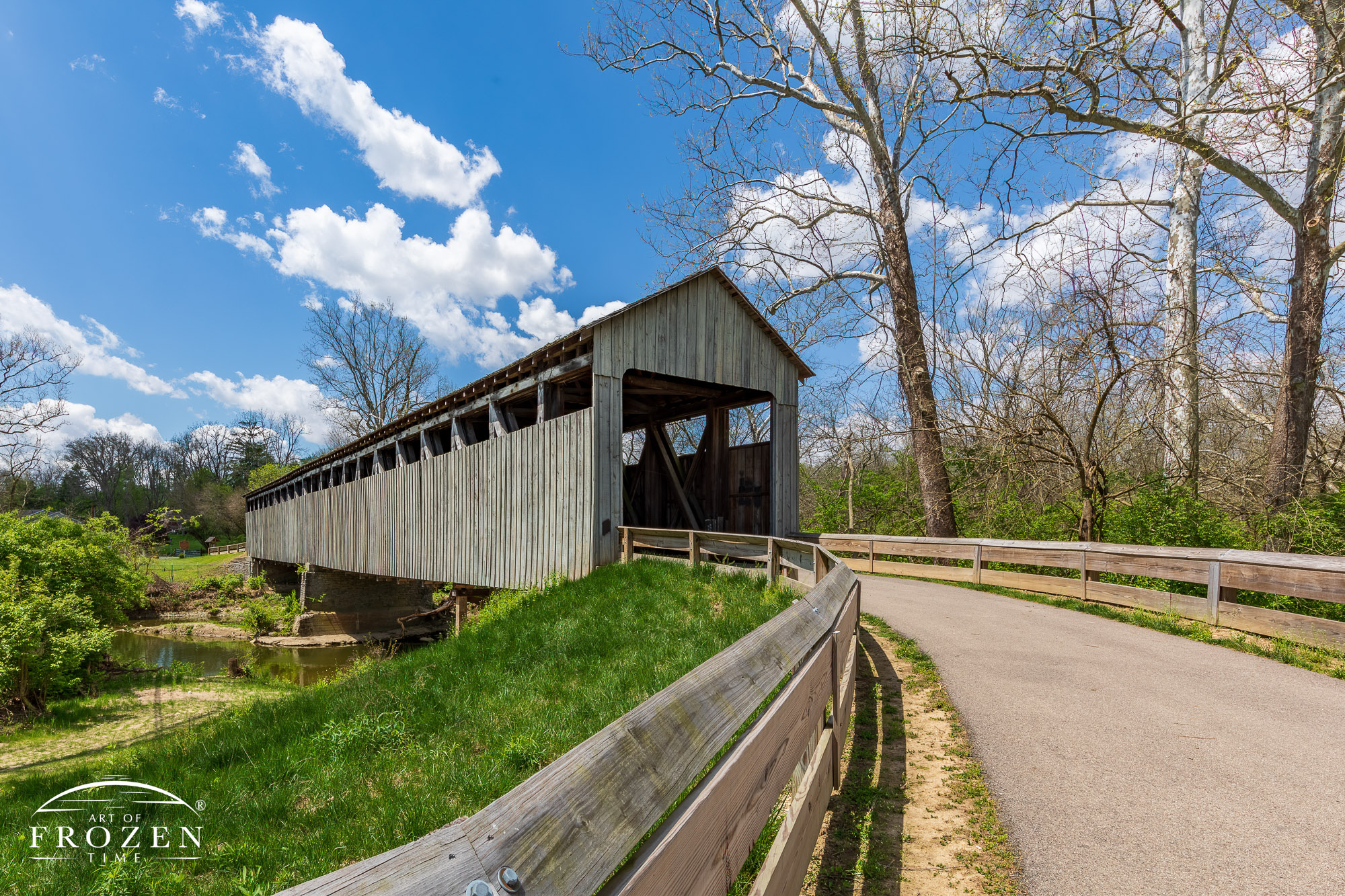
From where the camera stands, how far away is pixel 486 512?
11750 mm

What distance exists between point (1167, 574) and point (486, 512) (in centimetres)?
1061

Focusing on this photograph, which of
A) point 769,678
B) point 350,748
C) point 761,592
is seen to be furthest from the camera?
point 761,592

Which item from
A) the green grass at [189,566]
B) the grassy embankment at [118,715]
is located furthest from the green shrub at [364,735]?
the green grass at [189,566]

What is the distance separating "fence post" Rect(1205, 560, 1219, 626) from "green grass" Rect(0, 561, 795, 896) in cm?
491

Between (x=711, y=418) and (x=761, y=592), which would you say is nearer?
(x=761, y=592)

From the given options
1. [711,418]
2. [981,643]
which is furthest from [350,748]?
[711,418]

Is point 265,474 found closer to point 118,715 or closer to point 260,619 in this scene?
point 260,619

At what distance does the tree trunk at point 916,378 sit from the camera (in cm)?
1314

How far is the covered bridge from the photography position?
9758 mm

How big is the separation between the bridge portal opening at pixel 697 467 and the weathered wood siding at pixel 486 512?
2.22 metres

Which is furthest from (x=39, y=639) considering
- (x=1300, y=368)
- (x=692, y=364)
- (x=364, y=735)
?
(x=1300, y=368)

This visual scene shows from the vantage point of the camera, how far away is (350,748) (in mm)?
4531

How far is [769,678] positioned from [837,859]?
134 centimetres

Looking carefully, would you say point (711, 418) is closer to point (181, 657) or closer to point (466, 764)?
point (466, 764)
